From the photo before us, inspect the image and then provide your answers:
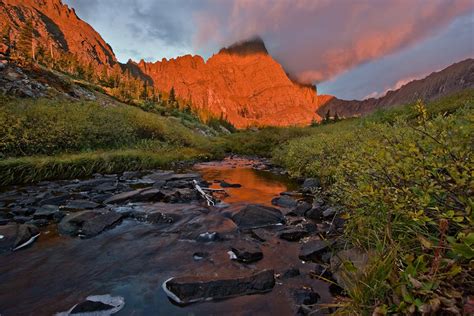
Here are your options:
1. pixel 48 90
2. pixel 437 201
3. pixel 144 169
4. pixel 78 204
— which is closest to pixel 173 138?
pixel 144 169

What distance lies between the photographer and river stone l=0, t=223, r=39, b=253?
17.0 feet

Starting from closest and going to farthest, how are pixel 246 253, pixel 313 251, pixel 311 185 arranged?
pixel 313 251 → pixel 246 253 → pixel 311 185

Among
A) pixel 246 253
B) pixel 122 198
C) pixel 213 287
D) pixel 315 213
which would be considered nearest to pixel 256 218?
pixel 315 213

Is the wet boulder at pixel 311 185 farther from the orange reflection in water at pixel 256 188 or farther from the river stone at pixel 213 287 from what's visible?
the river stone at pixel 213 287

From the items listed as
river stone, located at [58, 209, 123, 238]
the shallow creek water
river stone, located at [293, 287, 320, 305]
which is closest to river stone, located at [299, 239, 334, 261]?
the shallow creek water

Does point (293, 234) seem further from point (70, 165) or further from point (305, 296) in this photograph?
point (70, 165)

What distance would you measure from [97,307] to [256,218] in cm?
437

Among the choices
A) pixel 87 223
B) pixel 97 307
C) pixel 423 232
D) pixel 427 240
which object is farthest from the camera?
pixel 87 223

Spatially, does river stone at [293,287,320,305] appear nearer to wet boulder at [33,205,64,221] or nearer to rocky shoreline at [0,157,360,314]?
rocky shoreline at [0,157,360,314]

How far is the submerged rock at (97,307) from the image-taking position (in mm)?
3420

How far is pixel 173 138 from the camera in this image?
2664 cm

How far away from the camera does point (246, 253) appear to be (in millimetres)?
5031

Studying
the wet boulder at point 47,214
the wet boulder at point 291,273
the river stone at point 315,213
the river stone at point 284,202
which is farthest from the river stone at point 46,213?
the river stone at point 315,213

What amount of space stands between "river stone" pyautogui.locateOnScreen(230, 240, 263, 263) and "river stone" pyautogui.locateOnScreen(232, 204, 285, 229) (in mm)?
1430
